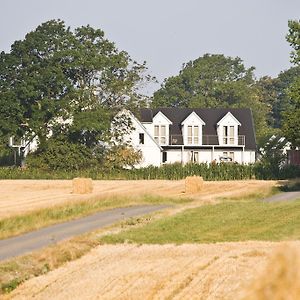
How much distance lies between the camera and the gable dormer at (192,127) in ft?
303

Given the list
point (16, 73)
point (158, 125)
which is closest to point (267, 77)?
point (158, 125)

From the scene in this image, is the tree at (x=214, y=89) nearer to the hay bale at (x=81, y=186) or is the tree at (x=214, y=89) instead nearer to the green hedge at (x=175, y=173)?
the green hedge at (x=175, y=173)

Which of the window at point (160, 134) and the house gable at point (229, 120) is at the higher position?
the house gable at point (229, 120)

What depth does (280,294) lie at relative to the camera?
805cm

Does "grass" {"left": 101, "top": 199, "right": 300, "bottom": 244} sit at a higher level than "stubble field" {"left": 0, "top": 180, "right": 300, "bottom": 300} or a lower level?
higher

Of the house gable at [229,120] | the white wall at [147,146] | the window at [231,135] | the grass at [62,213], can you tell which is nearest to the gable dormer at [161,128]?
the white wall at [147,146]

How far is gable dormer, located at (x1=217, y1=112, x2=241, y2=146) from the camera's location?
9225 cm

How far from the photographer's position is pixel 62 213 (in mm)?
35344

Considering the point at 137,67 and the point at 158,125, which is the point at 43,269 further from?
the point at 158,125

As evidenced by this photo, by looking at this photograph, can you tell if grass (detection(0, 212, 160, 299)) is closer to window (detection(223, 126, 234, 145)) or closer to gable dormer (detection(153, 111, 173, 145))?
gable dormer (detection(153, 111, 173, 145))

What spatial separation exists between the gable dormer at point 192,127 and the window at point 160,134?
2306mm

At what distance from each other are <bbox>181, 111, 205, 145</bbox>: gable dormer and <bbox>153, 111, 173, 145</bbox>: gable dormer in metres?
2.00

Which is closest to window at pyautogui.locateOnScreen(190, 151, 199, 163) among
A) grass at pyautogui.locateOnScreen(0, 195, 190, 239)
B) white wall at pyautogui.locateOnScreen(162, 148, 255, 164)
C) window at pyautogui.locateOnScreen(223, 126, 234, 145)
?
white wall at pyautogui.locateOnScreen(162, 148, 255, 164)

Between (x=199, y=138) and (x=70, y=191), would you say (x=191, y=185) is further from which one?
(x=199, y=138)
